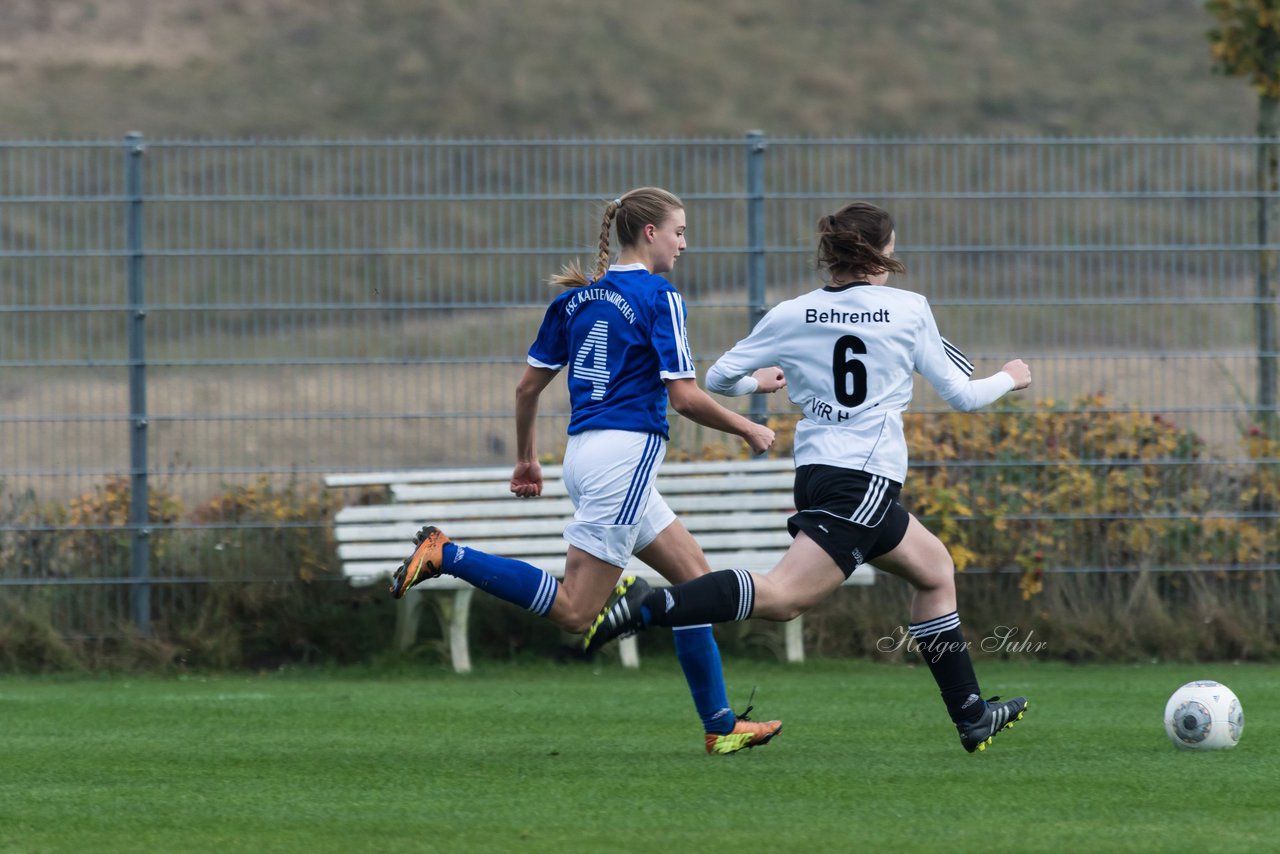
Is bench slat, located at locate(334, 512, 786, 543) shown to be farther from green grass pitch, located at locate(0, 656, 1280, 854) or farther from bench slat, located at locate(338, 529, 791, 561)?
green grass pitch, located at locate(0, 656, 1280, 854)

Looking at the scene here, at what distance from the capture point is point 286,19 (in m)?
57.4

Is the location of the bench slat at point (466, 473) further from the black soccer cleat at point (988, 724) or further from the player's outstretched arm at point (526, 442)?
the black soccer cleat at point (988, 724)

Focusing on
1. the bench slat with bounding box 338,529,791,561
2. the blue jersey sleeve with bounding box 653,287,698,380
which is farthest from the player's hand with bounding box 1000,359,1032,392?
the bench slat with bounding box 338,529,791,561

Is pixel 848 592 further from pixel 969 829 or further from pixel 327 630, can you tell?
pixel 969 829

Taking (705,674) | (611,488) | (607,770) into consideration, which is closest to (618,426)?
(611,488)

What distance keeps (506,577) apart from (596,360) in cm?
77

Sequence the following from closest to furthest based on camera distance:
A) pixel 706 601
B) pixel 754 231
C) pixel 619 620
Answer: pixel 619 620, pixel 706 601, pixel 754 231

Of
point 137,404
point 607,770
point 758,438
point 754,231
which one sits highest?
point 754,231

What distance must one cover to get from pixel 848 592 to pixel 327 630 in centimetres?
263

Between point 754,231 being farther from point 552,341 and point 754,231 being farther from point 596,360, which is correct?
point 596,360

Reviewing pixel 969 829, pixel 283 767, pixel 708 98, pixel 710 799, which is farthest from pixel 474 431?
pixel 708 98

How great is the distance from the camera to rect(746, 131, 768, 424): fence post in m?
9.88

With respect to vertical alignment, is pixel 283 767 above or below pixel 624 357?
below

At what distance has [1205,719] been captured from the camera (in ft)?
21.4
